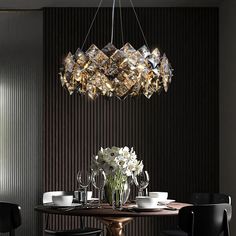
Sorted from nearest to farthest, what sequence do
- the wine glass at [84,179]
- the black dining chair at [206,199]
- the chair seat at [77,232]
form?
the wine glass at [84,179]
the chair seat at [77,232]
the black dining chair at [206,199]

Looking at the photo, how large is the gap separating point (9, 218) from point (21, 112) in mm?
2445

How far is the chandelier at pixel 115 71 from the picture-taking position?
4.21 m

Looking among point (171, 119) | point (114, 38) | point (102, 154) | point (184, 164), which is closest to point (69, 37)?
point (114, 38)

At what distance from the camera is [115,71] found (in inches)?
165

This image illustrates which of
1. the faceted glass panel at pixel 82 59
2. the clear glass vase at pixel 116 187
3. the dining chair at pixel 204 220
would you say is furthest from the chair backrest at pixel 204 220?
the faceted glass panel at pixel 82 59

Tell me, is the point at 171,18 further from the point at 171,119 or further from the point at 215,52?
the point at 171,119

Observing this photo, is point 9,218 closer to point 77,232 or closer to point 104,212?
point 104,212

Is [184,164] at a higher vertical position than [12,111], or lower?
lower

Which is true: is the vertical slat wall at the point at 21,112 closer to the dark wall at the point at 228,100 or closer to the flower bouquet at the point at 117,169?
the dark wall at the point at 228,100

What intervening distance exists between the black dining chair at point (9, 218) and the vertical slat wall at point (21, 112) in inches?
88.8

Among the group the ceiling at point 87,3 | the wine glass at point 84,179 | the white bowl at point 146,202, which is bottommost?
the white bowl at point 146,202

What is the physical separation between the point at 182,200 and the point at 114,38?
1.84m

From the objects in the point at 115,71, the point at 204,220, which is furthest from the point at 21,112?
the point at 204,220

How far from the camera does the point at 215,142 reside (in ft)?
20.4
